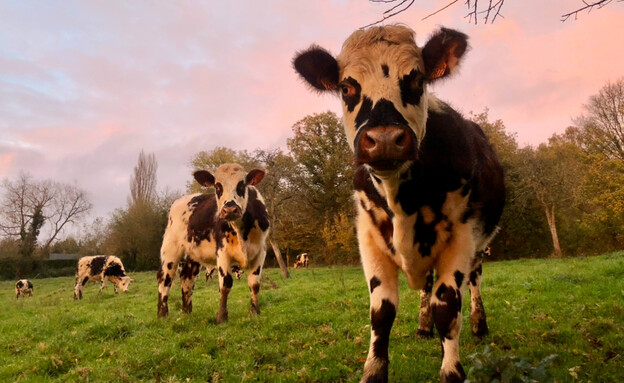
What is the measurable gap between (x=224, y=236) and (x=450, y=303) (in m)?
6.23

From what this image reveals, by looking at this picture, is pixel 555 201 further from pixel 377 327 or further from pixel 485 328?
pixel 377 327

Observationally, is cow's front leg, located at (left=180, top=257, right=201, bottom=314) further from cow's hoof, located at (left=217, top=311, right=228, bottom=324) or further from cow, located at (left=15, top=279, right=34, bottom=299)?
cow, located at (left=15, top=279, right=34, bottom=299)

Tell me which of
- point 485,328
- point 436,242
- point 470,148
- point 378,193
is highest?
point 470,148

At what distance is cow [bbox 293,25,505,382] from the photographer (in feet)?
10.8

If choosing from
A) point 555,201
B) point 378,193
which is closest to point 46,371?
point 378,193

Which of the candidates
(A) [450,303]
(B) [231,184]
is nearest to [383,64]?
(A) [450,303]

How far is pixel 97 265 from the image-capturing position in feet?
69.2

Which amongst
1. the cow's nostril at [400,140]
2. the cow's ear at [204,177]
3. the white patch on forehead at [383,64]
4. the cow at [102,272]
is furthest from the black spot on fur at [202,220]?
the cow at [102,272]

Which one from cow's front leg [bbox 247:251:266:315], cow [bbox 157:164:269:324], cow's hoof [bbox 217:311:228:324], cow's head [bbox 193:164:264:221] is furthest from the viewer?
cow's front leg [bbox 247:251:266:315]

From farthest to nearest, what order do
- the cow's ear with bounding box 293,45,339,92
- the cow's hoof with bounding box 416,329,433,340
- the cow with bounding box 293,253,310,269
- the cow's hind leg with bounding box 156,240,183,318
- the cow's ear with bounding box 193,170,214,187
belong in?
the cow with bounding box 293,253,310,269 < the cow's hind leg with bounding box 156,240,183,318 < the cow's ear with bounding box 193,170,214,187 < the cow's hoof with bounding box 416,329,433,340 < the cow's ear with bounding box 293,45,339,92

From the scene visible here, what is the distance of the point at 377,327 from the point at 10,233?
2142 inches

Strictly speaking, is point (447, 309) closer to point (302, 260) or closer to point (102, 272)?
point (102, 272)

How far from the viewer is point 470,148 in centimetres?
385

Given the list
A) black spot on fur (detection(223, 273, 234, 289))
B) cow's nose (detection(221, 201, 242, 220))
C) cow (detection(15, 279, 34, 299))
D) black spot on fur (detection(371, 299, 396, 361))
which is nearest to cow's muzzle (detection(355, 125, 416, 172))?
black spot on fur (detection(371, 299, 396, 361))
